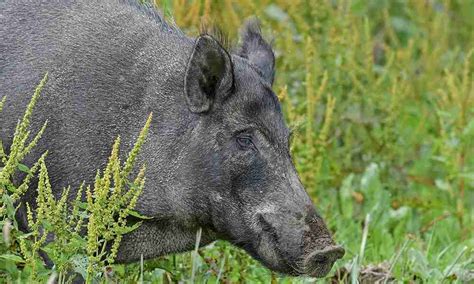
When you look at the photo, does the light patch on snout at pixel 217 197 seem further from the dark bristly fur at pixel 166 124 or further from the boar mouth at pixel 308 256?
the boar mouth at pixel 308 256

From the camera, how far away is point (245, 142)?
5207 mm

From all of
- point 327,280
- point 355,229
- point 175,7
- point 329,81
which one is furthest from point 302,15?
point 327,280

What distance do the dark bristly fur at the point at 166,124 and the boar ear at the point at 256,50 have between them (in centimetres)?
15

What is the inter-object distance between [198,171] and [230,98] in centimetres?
37

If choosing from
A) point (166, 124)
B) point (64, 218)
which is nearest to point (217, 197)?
point (166, 124)

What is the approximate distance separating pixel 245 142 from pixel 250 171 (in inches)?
5.9

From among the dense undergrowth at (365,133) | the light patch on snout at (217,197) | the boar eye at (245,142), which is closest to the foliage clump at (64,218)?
the light patch on snout at (217,197)

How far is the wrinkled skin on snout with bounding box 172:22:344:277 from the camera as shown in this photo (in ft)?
16.3

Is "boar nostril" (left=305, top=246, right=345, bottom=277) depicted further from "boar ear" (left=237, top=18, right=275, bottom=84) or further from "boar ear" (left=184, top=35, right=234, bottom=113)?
"boar ear" (left=237, top=18, right=275, bottom=84)

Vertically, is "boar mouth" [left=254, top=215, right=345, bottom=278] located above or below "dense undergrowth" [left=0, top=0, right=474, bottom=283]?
below

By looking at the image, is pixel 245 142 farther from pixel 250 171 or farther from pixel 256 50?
pixel 256 50

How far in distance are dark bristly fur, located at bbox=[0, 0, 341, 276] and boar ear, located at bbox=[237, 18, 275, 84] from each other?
0.15m

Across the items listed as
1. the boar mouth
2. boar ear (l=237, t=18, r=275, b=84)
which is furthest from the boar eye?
boar ear (l=237, t=18, r=275, b=84)

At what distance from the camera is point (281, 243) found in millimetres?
4984
